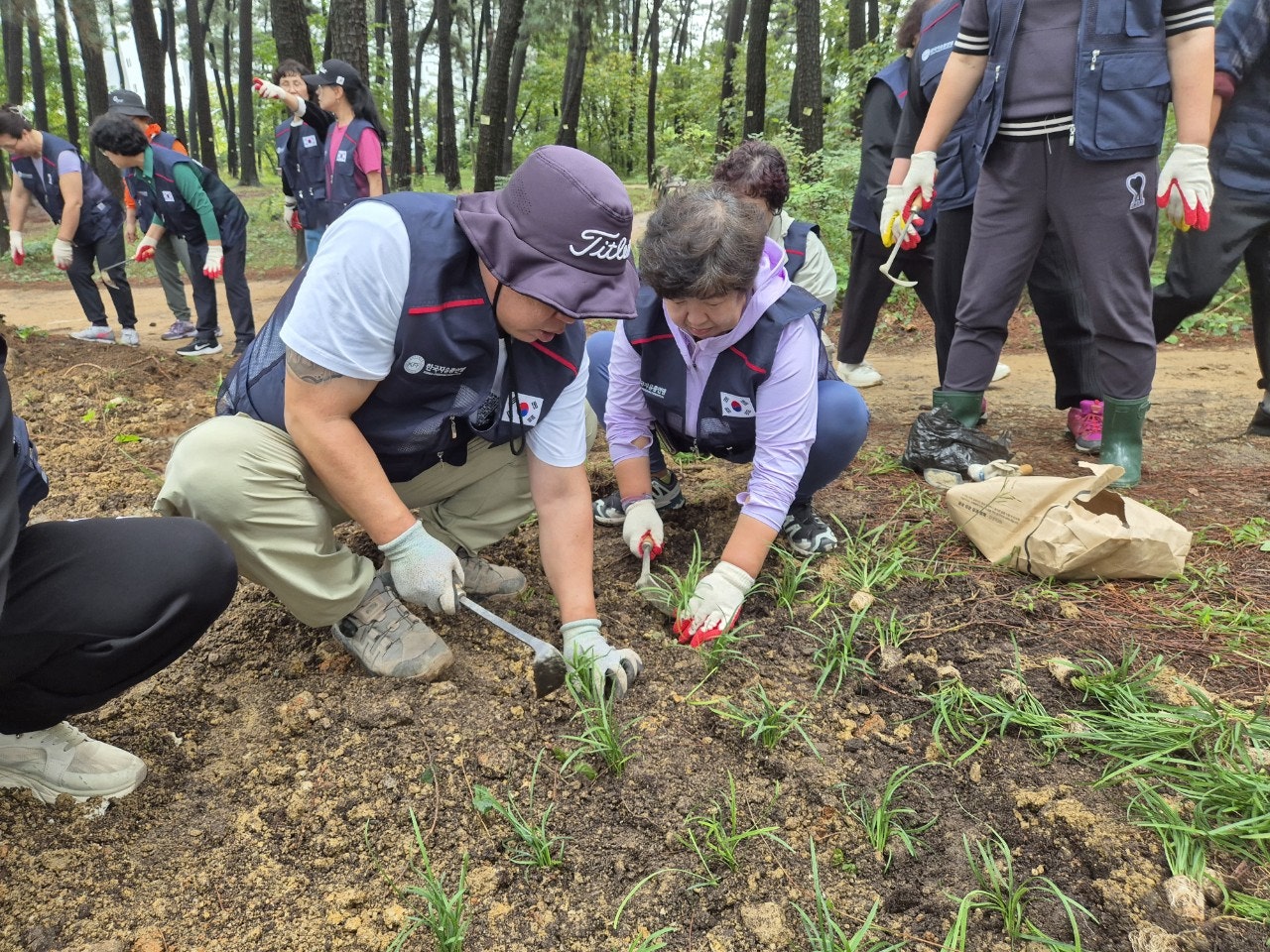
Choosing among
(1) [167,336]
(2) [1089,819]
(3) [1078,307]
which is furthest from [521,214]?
(1) [167,336]

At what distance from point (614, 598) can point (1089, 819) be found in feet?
4.41

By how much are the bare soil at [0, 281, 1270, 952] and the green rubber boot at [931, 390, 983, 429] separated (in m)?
0.75

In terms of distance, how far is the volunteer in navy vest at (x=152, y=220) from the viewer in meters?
6.18

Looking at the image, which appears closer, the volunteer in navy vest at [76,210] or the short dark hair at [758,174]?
the short dark hair at [758,174]

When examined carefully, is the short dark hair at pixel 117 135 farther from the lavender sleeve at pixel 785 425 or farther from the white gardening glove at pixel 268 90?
the lavender sleeve at pixel 785 425

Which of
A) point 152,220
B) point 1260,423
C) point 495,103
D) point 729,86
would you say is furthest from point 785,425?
point 729,86

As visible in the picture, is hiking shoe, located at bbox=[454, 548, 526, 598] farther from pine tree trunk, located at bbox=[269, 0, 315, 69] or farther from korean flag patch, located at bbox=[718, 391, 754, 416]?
pine tree trunk, located at bbox=[269, 0, 315, 69]

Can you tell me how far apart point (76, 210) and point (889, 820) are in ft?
23.2

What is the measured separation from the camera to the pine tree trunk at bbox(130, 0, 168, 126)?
11711mm

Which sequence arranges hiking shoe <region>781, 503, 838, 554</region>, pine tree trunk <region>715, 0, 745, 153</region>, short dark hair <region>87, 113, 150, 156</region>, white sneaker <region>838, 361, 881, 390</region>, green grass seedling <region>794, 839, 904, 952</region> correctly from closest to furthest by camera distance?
green grass seedling <region>794, 839, 904, 952</region> → hiking shoe <region>781, 503, 838, 554</region> → white sneaker <region>838, 361, 881, 390</region> → short dark hair <region>87, 113, 150, 156</region> → pine tree trunk <region>715, 0, 745, 153</region>

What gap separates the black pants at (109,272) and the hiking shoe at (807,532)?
5.99 m

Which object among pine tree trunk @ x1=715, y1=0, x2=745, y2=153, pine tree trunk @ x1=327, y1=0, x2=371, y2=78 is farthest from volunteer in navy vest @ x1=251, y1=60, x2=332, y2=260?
pine tree trunk @ x1=715, y1=0, x2=745, y2=153

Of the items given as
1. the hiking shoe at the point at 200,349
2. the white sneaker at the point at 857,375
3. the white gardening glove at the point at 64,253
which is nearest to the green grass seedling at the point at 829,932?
the white sneaker at the point at 857,375

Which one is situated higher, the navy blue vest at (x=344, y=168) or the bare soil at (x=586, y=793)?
the navy blue vest at (x=344, y=168)
